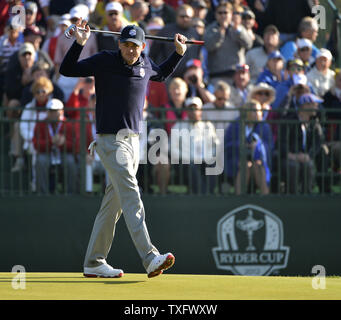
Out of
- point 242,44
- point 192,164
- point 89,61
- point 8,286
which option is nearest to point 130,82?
point 89,61

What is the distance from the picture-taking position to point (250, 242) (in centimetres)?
1231

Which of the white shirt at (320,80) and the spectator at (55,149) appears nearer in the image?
the spectator at (55,149)

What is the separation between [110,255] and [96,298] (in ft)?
17.6

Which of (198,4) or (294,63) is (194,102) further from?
(198,4)

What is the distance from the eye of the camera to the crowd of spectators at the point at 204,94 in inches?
480

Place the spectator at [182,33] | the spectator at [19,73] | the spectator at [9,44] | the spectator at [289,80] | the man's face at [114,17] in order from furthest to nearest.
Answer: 1. the spectator at [9,44]
2. the spectator at [182,33]
3. the man's face at [114,17]
4. the spectator at [19,73]
5. the spectator at [289,80]

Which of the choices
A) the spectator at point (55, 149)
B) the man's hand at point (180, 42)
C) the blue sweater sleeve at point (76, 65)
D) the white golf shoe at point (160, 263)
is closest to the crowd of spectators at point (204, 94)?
the spectator at point (55, 149)

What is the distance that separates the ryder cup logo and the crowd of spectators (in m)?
0.36

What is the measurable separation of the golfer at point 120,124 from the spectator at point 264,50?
21.3 ft

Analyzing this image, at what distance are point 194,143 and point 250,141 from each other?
0.75 meters

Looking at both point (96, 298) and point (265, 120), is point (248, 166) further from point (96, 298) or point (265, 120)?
point (96, 298)

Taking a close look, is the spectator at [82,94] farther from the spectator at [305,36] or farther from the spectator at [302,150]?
the spectator at [305,36]

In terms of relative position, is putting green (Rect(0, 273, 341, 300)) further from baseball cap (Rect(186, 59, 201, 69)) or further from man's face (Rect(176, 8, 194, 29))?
man's face (Rect(176, 8, 194, 29))

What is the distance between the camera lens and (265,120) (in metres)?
12.3
